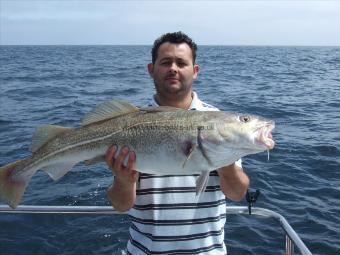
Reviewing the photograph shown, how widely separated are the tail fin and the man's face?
1.43 meters

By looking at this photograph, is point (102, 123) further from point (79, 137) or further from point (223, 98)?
point (223, 98)

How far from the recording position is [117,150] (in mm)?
3625

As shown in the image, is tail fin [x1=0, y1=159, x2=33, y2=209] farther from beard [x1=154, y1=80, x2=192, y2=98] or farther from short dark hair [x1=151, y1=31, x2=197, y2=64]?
short dark hair [x1=151, y1=31, x2=197, y2=64]

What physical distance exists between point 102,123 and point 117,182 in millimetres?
514

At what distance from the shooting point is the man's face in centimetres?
404

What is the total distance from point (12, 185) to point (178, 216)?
1.49 meters

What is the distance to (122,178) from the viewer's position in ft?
12.1

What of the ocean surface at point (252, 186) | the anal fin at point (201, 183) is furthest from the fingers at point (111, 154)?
the ocean surface at point (252, 186)

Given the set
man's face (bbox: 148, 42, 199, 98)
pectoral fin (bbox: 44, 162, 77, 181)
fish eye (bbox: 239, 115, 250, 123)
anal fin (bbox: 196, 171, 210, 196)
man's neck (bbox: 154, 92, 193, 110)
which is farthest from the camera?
man's neck (bbox: 154, 92, 193, 110)

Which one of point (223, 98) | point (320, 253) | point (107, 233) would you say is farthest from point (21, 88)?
point (320, 253)

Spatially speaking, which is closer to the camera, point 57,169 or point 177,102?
point 57,169

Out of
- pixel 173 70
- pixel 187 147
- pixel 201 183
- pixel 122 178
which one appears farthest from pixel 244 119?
pixel 122 178

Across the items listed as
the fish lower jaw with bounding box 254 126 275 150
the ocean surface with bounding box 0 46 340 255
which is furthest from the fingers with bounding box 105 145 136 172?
the ocean surface with bounding box 0 46 340 255

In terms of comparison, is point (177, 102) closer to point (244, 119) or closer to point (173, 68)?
point (173, 68)
